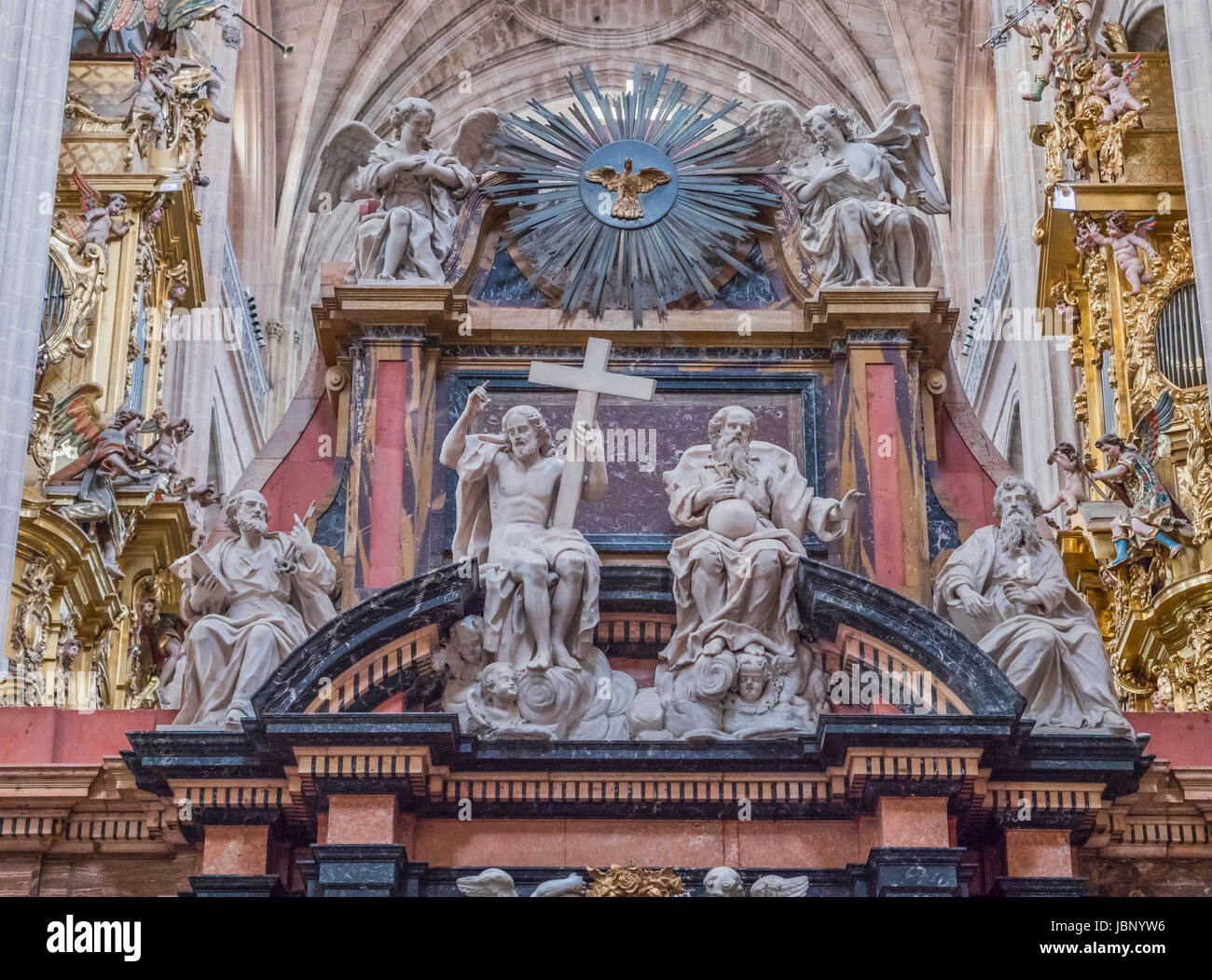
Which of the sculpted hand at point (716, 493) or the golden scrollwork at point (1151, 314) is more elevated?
the golden scrollwork at point (1151, 314)

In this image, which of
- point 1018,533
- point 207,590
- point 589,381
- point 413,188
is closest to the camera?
point 207,590

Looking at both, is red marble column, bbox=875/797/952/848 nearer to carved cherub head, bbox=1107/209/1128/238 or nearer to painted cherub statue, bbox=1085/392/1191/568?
painted cherub statue, bbox=1085/392/1191/568

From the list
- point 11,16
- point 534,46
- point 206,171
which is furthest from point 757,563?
point 534,46

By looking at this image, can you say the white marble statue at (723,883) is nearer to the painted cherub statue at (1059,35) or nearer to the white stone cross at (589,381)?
the white stone cross at (589,381)

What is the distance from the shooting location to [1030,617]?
47.3 ft

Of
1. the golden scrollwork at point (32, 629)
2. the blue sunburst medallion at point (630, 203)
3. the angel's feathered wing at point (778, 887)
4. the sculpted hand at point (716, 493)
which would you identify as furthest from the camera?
the golden scrollwork at point (32, 629)

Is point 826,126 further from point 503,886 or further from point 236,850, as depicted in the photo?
point 236,850

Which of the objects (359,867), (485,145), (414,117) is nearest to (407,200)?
(414,117)

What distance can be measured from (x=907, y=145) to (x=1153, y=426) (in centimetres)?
474

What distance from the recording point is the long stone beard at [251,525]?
581 inches

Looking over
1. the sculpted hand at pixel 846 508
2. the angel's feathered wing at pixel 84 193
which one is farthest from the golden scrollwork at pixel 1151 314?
the angel's feathered wing at pixel 84 193

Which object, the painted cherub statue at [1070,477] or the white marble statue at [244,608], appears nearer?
the white marble statue at [244,608]

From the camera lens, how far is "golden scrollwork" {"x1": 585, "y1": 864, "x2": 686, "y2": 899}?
13.6 metres

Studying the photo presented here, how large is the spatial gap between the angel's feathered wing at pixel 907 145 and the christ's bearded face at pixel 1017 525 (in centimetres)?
310
